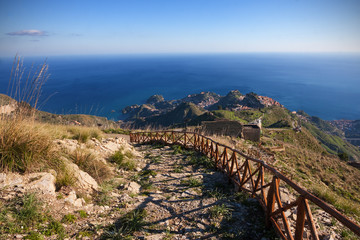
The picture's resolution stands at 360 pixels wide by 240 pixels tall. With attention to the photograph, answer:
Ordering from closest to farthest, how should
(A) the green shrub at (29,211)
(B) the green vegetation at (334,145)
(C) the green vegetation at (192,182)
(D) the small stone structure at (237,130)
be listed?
(A) the green shrub at (29,211), (C) the green vegetation at (192,182), (D) the small stone structure at (237,130), (B) the green vegetation at (334,145)

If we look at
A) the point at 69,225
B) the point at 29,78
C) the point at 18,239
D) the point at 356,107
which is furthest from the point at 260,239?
the point at 356,107

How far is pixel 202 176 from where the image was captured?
22.6ft

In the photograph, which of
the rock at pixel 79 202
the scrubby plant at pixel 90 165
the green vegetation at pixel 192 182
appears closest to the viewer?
the rock at pixel 79 202

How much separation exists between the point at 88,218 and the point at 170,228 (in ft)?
5.82

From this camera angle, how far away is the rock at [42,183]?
3633 millimetres

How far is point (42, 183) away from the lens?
376 cm

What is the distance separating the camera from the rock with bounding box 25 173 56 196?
3.63 metres

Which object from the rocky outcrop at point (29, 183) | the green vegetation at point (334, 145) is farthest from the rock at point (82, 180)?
the green vegetation at point (334, 145)

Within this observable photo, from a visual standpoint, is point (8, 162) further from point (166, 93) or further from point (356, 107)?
point (356, 107)

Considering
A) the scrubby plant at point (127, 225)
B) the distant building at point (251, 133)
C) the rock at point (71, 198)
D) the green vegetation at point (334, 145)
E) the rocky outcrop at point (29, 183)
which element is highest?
the rocky outcrop at point (29, 183)

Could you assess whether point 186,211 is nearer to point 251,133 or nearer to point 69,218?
point 69,218

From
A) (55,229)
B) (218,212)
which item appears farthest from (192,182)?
(55,229)

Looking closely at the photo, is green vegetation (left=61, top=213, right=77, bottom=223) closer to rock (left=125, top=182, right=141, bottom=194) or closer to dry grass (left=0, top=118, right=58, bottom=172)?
dry grass (left=0, top=118, right=58, bottom=172)

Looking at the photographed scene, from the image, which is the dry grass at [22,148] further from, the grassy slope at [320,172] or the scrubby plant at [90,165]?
the grassy slope at [320,172]
